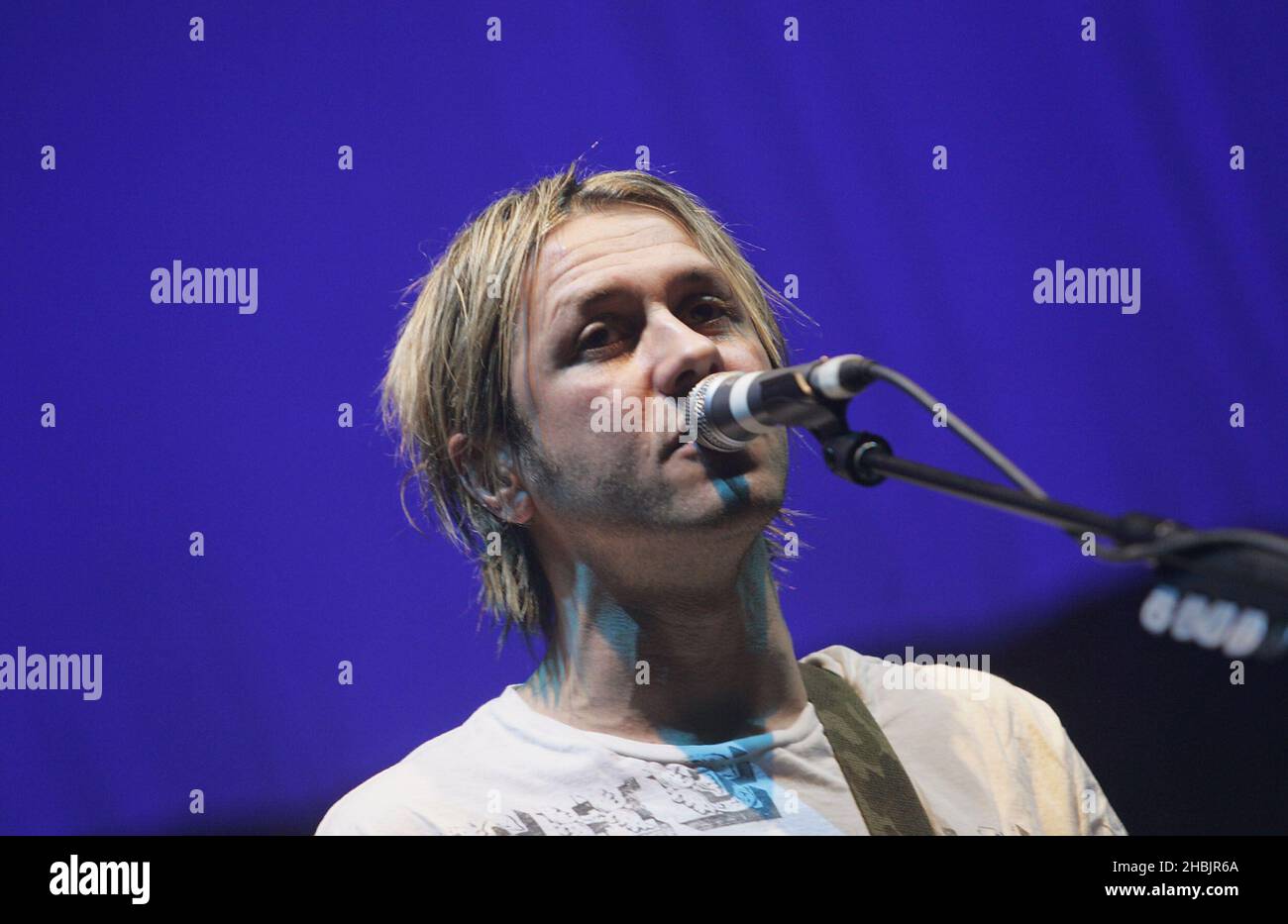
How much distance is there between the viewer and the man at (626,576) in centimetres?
244

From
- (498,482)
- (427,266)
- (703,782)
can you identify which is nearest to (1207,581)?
(703,782)

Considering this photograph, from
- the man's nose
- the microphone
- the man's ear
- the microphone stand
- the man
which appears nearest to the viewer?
the microphone stand

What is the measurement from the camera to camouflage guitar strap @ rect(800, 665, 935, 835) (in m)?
2.51

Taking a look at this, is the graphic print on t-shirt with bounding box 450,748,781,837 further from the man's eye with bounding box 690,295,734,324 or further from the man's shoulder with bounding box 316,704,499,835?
the man's eye with bounding box 690,295,734,324

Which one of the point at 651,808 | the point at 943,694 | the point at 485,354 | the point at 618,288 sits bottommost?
the point at 651,808

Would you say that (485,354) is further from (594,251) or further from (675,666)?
(675,666)

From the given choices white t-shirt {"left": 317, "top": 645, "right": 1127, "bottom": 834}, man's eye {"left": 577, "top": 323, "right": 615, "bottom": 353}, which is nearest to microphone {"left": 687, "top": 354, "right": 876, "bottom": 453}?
man's eye {"left": 577, "top": 323, "right": 615, "bottom": 353}

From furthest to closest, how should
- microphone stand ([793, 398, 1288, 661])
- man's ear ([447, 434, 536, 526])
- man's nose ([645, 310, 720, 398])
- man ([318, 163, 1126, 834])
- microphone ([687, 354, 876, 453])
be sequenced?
man's ear ([447, 434, 536, 526]), man ([318, 163, 1126, 834]), man's nose ([645, 310, 720, 398]), microphone ([687, 354, 876, 453]), microphone stand ([793, 398, 1288, 661])

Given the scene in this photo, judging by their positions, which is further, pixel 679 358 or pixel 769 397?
pixel 679 358

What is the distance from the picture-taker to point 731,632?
8.37 feet

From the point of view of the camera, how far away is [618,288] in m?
2.48

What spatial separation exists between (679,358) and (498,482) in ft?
1.60

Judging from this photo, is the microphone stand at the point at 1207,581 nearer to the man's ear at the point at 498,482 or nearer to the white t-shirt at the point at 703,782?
the white t-shirt at the point at 703,782

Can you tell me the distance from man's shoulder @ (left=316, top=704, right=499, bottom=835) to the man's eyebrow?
77 cm
